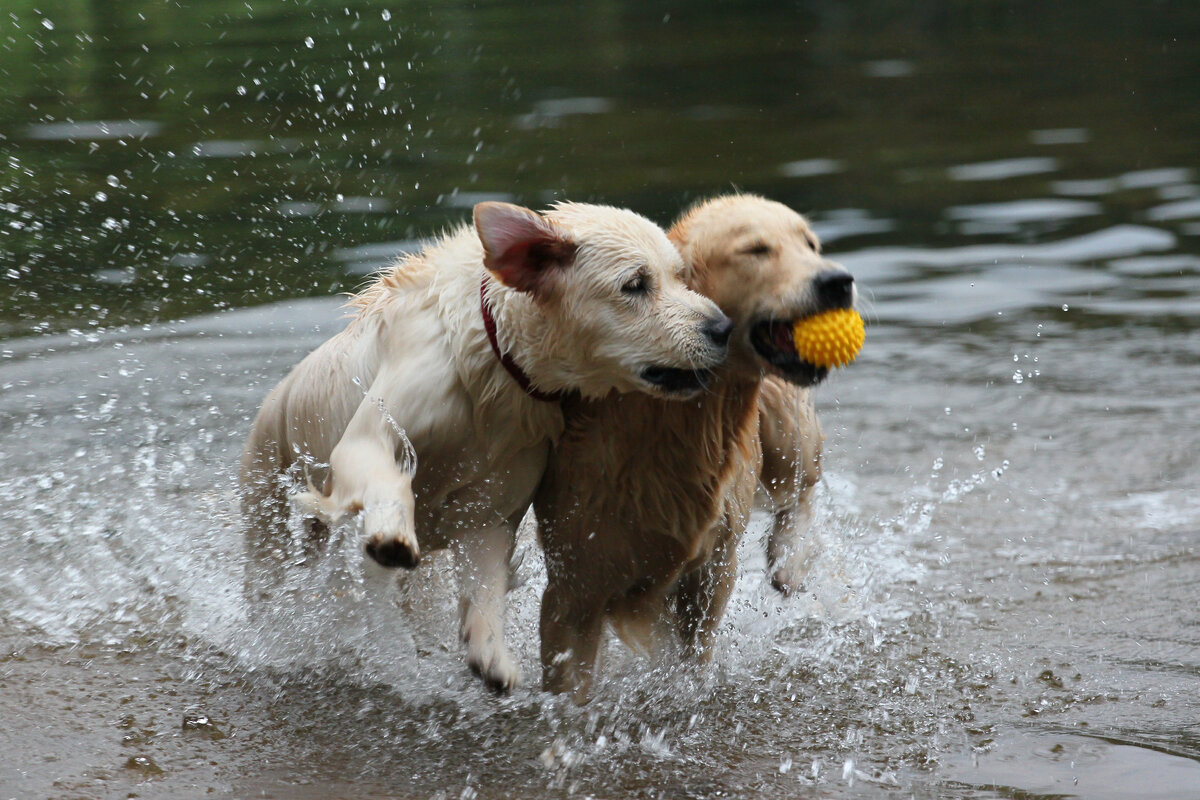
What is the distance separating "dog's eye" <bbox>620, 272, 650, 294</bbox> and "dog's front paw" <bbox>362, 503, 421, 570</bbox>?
0.88m

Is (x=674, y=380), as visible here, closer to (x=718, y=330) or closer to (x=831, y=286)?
(x=718, y=330)

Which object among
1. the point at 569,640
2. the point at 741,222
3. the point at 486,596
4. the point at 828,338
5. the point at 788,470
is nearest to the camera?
the point at 828,338

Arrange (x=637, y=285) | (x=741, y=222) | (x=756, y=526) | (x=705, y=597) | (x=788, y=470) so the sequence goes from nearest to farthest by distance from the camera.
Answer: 1. (x=637, y=285)
2. (x=741, y=222)
3. (x=705, y=597)
4. (x=788, y=470)
5. (x=756, y=526)

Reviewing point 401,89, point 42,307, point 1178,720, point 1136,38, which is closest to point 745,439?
point 1178,720

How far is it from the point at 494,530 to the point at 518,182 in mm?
8806

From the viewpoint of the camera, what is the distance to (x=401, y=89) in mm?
17078

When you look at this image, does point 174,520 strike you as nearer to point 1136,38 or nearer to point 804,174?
point 804,174

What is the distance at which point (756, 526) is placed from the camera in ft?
21.8

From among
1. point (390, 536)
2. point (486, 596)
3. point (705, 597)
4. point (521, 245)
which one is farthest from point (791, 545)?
point (390, 536)

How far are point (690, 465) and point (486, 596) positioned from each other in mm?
752

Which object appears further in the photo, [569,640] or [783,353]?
[569,640]

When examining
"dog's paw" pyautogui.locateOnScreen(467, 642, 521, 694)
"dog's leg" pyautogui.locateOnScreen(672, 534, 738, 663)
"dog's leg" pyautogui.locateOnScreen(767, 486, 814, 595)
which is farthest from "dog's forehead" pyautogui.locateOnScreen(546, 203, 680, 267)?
"dog's leg" pyautogui.locateOnScreen(767, 486, 814, 595)

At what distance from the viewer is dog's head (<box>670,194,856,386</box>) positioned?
153 inches

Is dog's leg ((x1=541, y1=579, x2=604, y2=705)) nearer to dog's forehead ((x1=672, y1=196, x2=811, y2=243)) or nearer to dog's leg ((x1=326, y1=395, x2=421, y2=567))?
dog's leg ((x1=326, y1=395, x2=421, y2=567))
